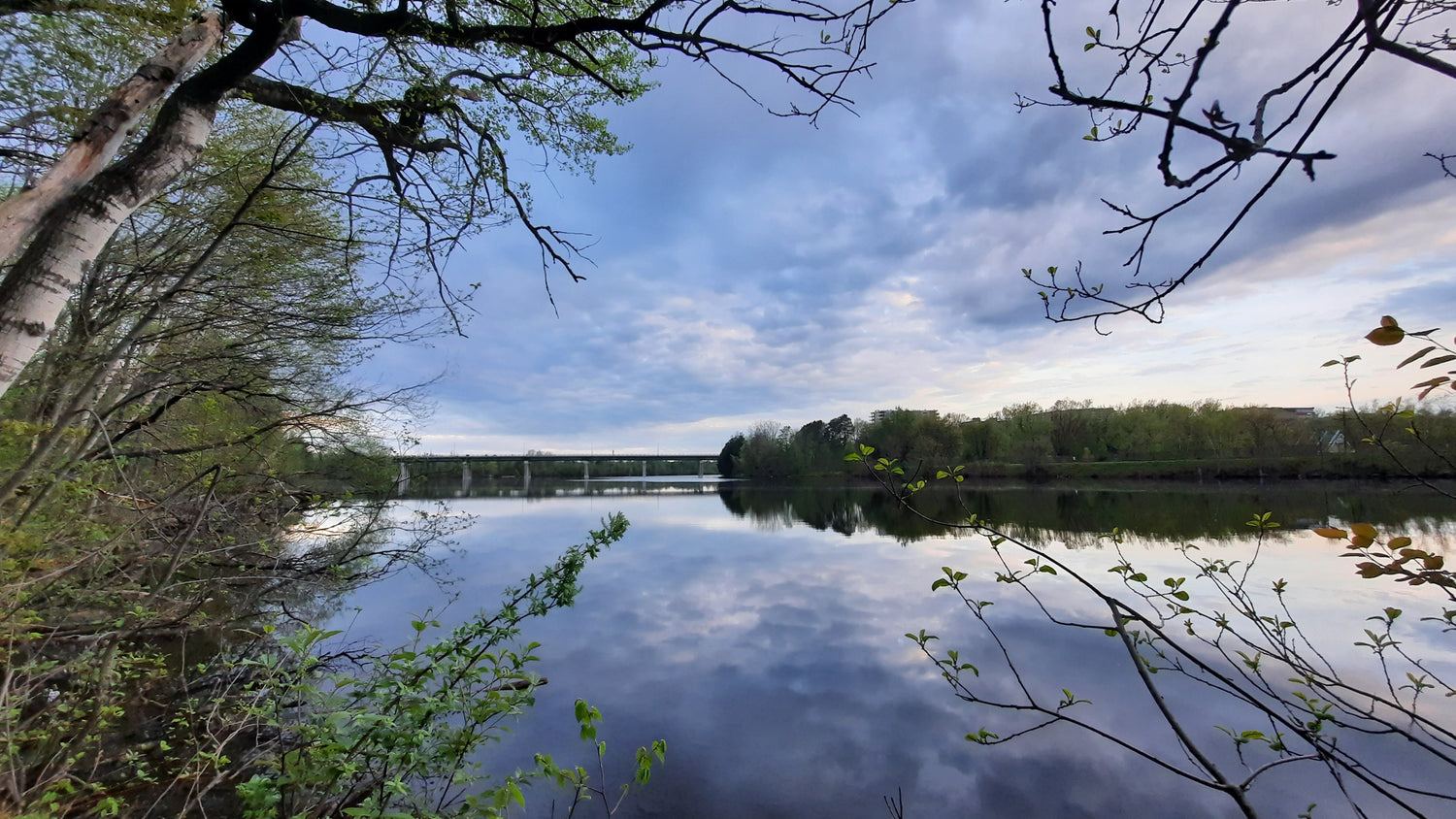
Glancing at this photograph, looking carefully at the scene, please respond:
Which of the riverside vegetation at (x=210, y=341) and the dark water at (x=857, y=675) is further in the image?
the dark water at (x=857, y=675)

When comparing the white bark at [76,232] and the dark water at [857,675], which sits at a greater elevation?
the white bark at [76,232]

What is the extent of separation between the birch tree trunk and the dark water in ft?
5.85

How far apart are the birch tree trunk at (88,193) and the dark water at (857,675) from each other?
1783mm

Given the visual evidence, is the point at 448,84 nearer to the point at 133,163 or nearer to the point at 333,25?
the point at 333,25

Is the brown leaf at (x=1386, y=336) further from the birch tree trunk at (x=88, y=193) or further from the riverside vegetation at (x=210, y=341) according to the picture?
the birch tree trunk at (x=88, y=193)

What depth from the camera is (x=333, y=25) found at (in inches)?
118

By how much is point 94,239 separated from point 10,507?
2171mm

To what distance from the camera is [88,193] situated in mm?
2408

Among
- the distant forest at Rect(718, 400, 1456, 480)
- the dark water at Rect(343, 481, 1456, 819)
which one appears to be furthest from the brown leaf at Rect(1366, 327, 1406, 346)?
the distant forest at Rect(718, 400, 1456, 480)

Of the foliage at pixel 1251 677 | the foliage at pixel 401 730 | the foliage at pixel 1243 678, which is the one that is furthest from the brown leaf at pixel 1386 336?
the foliage at pixel 401 730

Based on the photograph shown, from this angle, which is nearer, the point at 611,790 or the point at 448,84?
the point at 448,84

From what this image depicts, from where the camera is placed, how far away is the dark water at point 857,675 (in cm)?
499

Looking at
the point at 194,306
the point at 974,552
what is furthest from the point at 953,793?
the point at 974,552

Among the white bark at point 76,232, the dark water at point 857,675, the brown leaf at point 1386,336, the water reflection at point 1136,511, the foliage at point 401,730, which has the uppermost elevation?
the white bark at point 76,232
